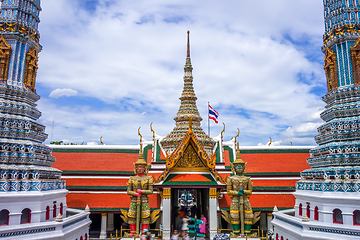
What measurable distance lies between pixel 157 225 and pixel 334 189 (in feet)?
35.5

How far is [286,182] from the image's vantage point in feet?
64.0

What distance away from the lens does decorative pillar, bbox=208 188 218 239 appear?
14.7 metres

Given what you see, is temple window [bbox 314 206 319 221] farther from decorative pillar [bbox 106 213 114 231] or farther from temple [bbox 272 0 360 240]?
decorative pillar [bbox 106 213 114 231]

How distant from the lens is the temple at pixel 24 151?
10953mm

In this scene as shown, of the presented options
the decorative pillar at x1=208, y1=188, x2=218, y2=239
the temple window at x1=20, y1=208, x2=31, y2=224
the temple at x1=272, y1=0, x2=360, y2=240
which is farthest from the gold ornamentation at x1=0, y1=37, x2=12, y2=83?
the temple at x1=272, y1=0, x2=360, y2=240

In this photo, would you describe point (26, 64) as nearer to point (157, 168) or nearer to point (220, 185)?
point (157, 168)

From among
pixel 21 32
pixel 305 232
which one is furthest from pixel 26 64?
pixel 305 232

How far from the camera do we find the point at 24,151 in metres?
12.5

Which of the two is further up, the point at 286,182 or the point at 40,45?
the point at 40,45

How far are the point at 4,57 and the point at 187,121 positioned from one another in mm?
12637

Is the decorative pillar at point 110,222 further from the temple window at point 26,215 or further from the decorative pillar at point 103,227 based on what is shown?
the temple window at point 26,215

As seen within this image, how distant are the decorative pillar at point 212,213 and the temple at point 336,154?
3171 mm

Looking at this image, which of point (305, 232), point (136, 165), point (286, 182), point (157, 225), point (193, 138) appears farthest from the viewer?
point (286, 182)

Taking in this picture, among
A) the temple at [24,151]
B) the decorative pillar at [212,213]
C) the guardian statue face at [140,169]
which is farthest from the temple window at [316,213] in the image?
the temple at [24,151]
